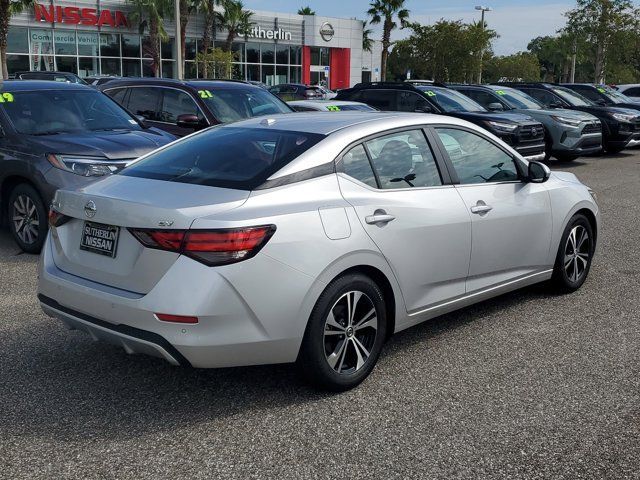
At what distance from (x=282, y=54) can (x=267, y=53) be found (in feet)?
4.96

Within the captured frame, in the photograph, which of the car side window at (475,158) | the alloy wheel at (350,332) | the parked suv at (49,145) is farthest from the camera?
the parked suv at (49,145)

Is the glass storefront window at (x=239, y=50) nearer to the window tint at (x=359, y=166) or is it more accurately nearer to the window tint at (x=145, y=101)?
the window tint at (x=145, y=101)

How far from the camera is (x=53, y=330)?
5168mm

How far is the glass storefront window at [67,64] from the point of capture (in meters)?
41.2

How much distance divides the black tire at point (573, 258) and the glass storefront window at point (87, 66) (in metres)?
40.1

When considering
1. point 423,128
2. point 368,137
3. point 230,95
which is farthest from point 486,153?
point 230,95

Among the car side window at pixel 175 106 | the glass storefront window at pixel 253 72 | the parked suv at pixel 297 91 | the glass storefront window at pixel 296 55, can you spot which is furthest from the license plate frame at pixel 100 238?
the glass storefront window at pixel 296 55

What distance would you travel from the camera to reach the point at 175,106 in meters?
10.6

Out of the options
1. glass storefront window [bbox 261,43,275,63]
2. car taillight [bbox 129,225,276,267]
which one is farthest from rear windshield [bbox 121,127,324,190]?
glass storefront window [bbox 261,43,275,63]

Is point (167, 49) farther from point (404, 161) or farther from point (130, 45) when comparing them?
point (404, 161)

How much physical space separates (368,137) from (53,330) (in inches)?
103

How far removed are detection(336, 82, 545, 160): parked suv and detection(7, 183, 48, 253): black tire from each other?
9.19 meters

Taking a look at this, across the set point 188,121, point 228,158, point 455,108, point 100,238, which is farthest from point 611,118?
point 100,238

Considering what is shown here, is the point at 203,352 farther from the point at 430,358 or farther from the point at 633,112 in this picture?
the point at 633,112
